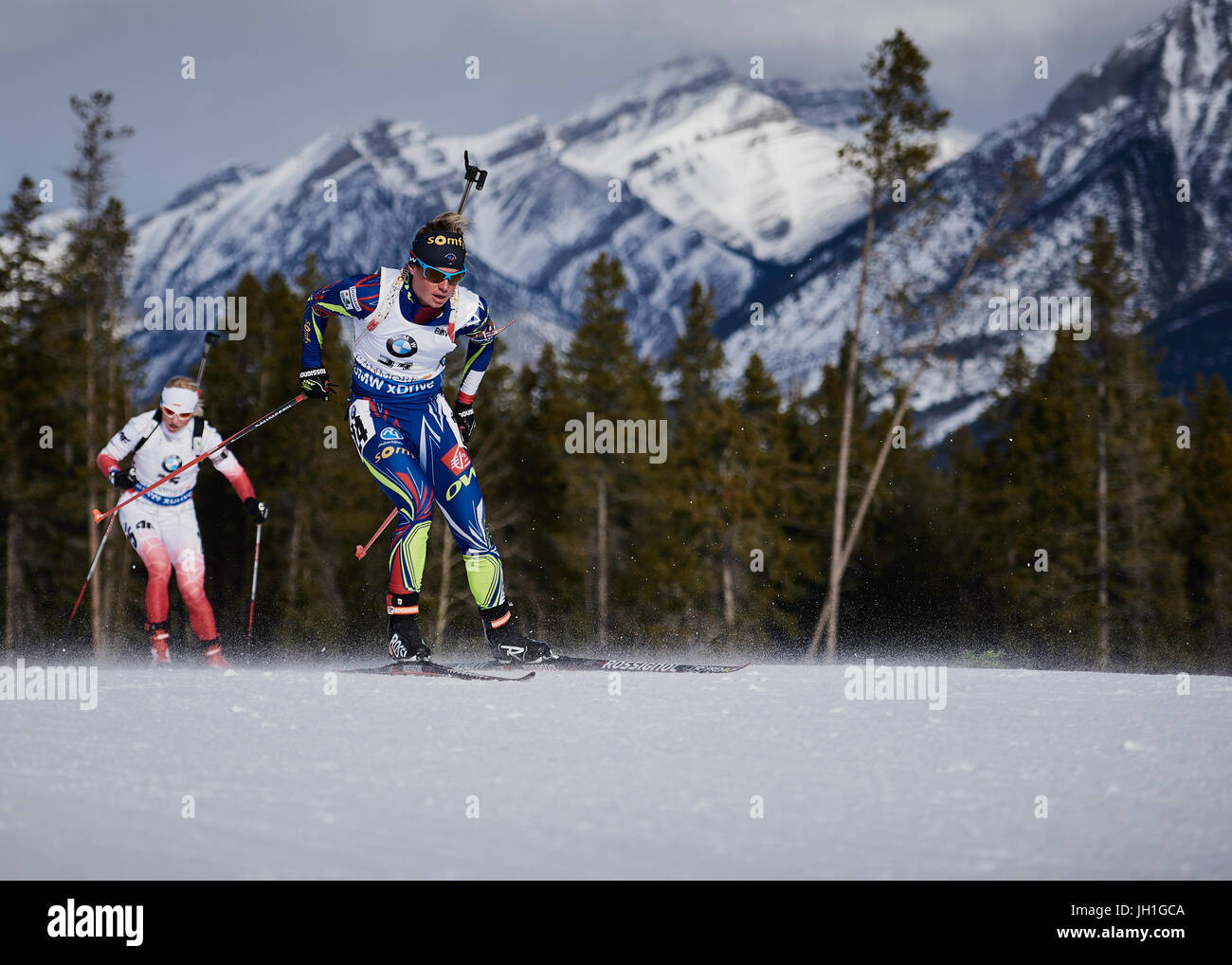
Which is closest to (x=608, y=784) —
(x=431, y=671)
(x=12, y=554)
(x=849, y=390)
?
(x=431, y=671)

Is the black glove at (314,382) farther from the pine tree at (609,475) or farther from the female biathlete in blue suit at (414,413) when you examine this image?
the pine tree at (609,475)

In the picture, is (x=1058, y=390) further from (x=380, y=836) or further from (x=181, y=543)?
(x=380, y=836)

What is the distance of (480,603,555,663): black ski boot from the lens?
25.1ft

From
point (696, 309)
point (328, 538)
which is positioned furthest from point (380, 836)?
point (696, 309)

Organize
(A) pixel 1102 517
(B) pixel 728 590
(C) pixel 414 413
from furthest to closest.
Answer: (B) pixel 728 590 < (A) pixel 1102 517 < (C) pixel 414 413

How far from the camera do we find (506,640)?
7.66 metres

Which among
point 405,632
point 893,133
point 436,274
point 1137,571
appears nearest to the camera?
point 436,274

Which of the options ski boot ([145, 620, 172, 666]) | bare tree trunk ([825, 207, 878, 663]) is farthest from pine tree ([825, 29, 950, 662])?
ski boot ([145, 620, 172, 666])

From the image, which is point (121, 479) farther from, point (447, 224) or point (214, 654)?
point (447, 224)

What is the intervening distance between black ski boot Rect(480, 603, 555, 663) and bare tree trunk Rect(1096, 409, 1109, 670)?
108ft

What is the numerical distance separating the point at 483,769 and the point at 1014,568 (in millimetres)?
38554

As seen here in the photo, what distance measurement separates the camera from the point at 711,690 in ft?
20.7

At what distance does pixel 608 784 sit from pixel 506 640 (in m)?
3.49
